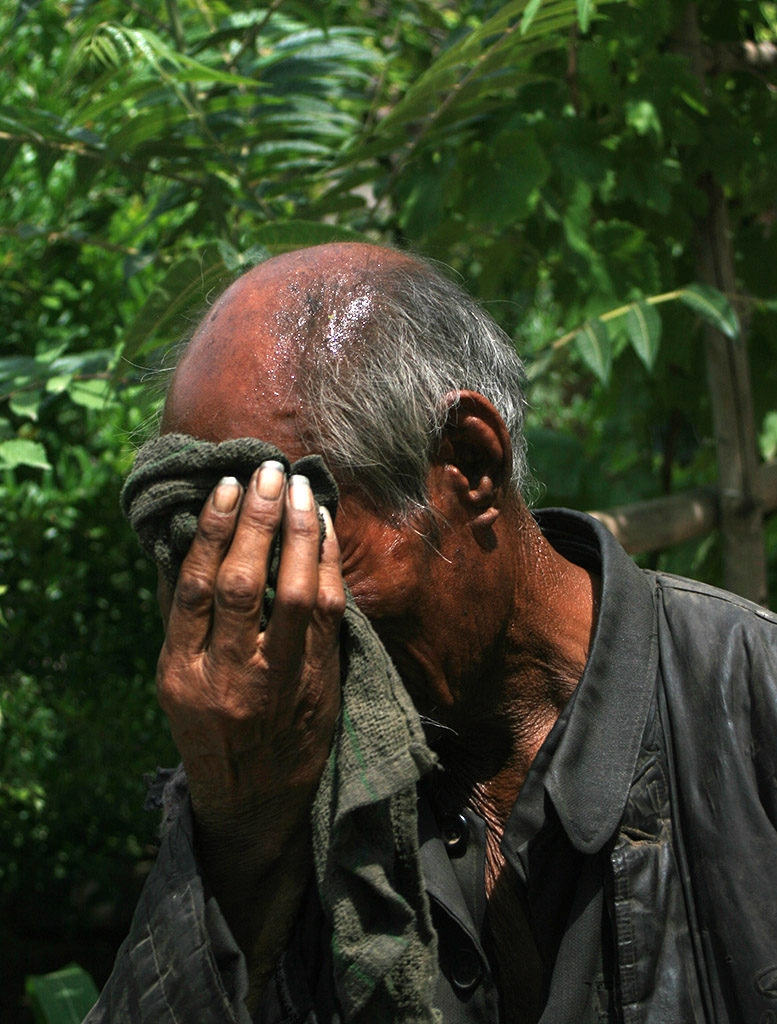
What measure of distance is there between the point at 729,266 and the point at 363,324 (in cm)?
195

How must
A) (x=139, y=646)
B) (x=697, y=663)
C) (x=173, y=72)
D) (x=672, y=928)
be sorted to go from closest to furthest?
(x=672, y=928), (x=697, y=663), (x=173, y=72), (x=139, y=646)

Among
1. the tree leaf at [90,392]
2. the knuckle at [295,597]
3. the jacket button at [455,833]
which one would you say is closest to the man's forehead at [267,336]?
the knuckle at [295,597]

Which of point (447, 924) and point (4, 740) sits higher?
point (447, 924)

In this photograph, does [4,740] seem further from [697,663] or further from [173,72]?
[697,663]

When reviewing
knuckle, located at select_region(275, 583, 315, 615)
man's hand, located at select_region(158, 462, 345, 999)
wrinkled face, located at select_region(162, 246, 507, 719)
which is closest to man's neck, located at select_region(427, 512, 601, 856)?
wrinkled face, located at select_region(162, 246, 507, 719)

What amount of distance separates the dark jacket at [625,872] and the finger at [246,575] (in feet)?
1.09

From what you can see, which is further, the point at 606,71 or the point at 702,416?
the point at 702,416

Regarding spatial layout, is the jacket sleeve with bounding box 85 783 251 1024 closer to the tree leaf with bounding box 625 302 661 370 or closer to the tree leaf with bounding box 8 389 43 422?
the tree leaf with bounding box 8 389 43 422

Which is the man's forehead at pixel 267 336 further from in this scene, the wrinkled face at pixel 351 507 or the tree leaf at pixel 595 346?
the tree leaf at pixel 595 346

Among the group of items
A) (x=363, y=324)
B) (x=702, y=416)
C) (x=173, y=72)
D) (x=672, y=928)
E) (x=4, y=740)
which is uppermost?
(x=173, y=72)

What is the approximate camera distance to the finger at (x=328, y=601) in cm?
135

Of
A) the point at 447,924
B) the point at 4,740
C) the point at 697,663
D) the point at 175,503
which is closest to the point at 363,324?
the point at 175,503

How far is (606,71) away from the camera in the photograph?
2.83m

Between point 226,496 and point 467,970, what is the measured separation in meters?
0.92
